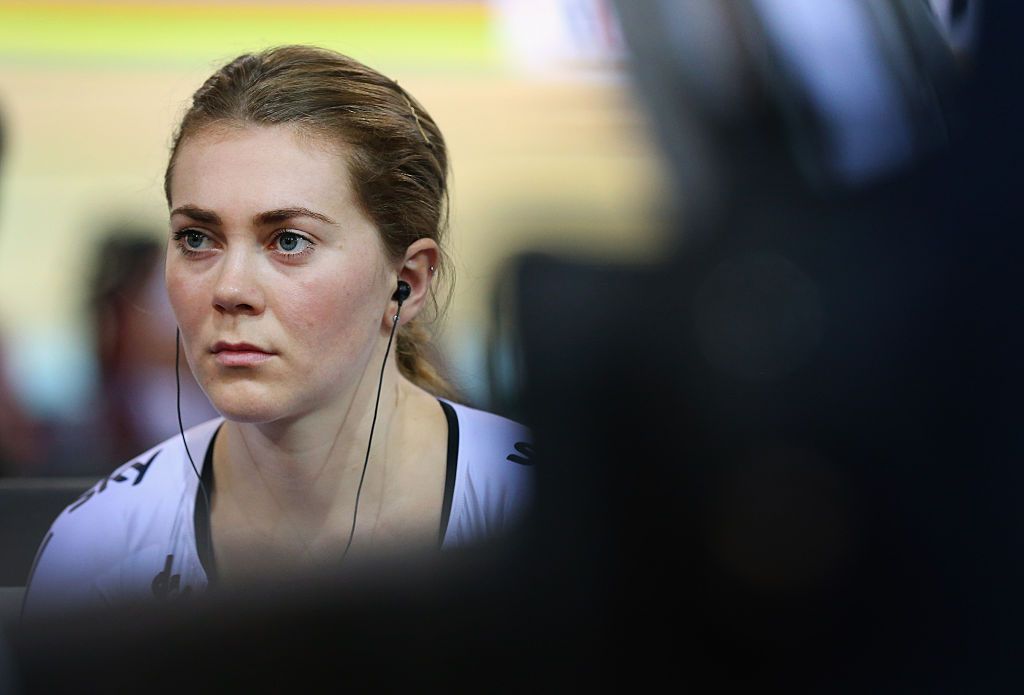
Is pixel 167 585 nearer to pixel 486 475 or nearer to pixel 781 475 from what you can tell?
pixel 486 475

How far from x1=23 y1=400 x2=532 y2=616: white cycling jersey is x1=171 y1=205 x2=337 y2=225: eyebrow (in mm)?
327

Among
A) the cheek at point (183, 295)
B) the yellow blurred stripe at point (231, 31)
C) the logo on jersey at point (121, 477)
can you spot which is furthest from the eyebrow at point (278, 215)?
the logo on jersey at point (121, 477)

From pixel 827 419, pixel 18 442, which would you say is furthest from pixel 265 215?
pixel 827 419

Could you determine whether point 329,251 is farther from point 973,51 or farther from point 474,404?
point 973,51

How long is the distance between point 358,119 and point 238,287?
31 cm

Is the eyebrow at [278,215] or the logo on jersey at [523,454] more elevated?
the eyebrow at [278,215]

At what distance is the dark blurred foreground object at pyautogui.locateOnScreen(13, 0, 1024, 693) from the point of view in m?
0.81

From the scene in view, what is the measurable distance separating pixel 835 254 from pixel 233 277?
2.30 feet

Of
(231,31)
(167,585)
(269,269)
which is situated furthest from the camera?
(231,31)

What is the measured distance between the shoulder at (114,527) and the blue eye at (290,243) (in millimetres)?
396

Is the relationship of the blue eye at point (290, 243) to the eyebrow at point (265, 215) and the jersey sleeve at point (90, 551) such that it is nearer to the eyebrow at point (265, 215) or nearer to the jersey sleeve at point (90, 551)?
the eyebrow at point (265, 215)

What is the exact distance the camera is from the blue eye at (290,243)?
Result: 1256 mm

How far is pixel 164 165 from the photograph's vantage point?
150cm

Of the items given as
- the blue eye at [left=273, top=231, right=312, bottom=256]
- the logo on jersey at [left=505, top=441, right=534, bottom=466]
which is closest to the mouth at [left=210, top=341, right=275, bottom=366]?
the blue eye at [left=273, top=231, right=312, bottom=256]
